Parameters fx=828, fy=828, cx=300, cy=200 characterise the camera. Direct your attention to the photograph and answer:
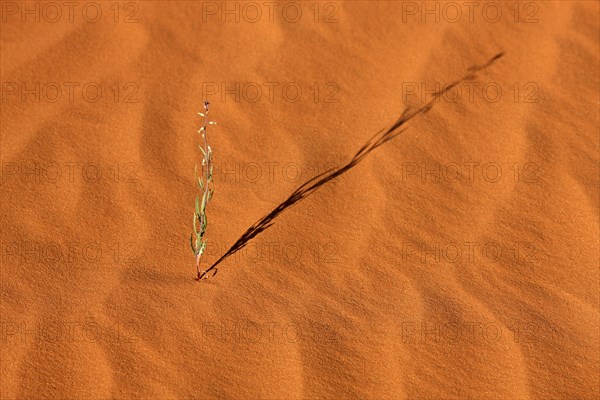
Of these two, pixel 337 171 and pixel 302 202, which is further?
pixel 337 171

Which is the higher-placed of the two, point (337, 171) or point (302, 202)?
point (337, 171)

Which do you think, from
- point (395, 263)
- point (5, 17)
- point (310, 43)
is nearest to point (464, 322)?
point (395, 263)

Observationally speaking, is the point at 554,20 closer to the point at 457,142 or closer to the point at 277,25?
the point at 457,142

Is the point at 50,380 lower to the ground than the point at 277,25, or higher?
Result: lower

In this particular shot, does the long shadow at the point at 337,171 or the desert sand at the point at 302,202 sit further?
the long shadow at the point at 337,171

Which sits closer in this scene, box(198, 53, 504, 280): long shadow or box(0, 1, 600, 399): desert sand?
box(0, 1, 600, 399): desert sand
